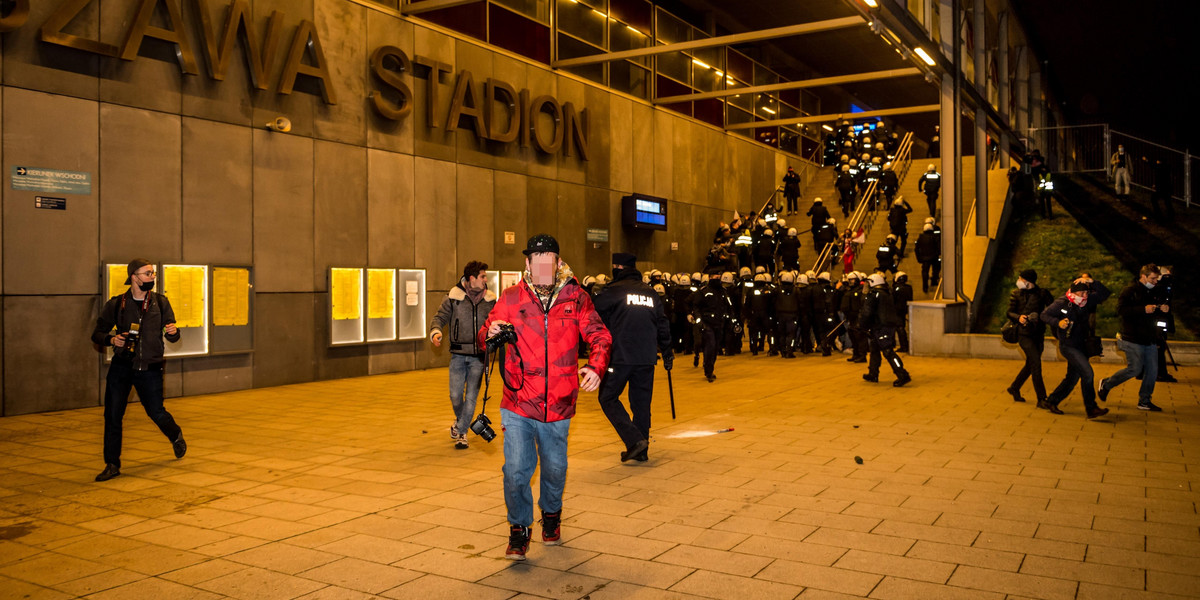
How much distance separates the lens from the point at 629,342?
7.64 metres

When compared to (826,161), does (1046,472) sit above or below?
below

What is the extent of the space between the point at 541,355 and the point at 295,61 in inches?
423

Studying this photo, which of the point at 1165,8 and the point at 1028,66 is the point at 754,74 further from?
the point at 1165,8

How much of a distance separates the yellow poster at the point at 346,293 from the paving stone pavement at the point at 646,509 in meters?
4.28

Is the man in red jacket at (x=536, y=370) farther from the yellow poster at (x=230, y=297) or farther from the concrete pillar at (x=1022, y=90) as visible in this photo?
the concrete pillar at (x=1022, y=90)

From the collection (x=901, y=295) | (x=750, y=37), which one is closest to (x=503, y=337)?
(x=750, y=37)

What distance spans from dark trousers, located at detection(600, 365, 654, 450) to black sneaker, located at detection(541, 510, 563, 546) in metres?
2.31

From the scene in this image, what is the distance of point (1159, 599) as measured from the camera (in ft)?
13.9

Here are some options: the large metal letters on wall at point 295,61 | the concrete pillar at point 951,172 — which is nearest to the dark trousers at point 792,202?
the concrete pillar at point 951,172

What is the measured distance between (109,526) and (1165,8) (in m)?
33.9

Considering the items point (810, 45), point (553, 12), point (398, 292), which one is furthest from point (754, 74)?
point (398, 292)

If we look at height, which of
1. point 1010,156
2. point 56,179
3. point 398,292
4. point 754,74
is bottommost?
point 398,292

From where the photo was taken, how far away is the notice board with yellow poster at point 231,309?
42.1 ft

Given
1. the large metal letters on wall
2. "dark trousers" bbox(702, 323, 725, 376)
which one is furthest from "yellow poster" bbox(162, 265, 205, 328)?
"dark trousers" bbox(702, 323, 725, 376)
